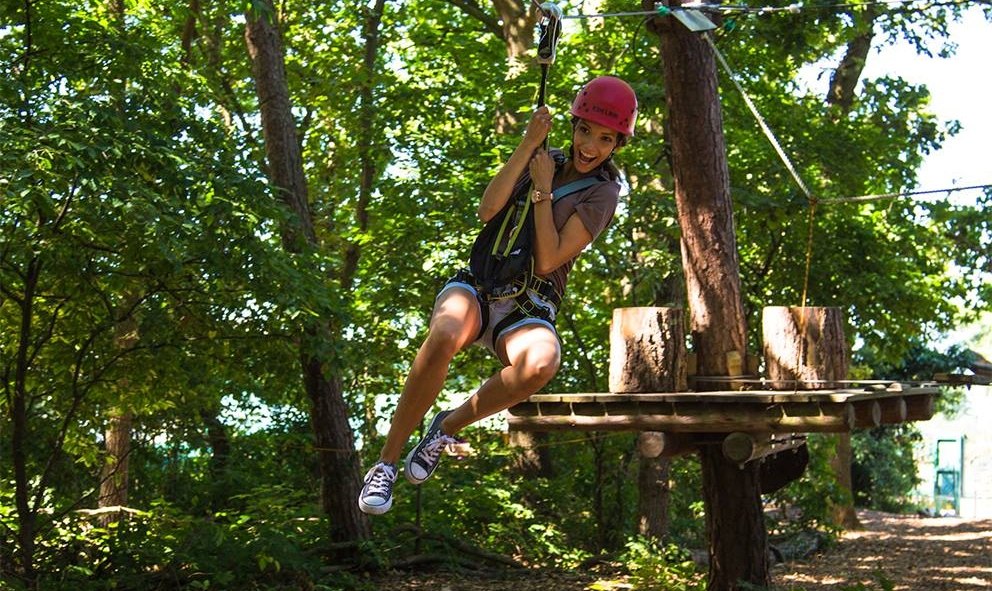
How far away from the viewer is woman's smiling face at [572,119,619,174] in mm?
3705

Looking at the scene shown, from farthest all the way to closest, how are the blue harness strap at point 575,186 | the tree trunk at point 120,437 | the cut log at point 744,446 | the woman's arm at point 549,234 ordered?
1. the tree trunk at point 120,437
2. the cut log at point 744,446
3. the blue harness strap at point 575,186
4. the woman's arm at point 549,234

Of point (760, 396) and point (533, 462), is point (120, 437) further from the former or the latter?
point (760, 396)

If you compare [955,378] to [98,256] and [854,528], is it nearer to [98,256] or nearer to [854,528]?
[98,256]

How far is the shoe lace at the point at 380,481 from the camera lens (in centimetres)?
353

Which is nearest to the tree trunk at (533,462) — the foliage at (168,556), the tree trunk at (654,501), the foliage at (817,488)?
the tree trunk at (654,501)

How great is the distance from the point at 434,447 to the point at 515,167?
866 mm

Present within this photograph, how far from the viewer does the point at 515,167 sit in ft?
12.0

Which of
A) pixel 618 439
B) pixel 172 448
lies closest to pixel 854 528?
pixel 618 439

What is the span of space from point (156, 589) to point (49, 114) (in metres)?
3.48

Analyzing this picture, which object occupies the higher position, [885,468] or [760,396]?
[760,396]

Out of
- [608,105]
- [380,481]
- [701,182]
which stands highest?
[701,182]

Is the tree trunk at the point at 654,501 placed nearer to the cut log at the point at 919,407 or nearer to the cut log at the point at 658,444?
the cut log at the point at 658,444

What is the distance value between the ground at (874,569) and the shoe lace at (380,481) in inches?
214

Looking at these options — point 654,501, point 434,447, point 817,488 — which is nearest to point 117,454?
point 654,501
